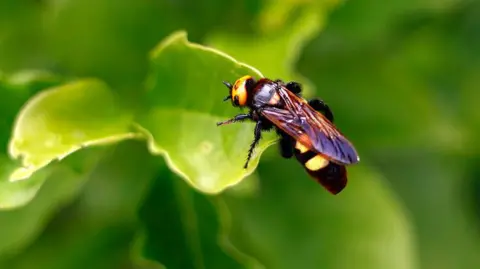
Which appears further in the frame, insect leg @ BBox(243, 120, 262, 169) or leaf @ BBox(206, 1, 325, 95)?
leaf @ BBox(206, 1, 325, 95)

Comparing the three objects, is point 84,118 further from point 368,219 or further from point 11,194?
point 368,219

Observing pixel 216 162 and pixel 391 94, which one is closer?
pixel 216 162

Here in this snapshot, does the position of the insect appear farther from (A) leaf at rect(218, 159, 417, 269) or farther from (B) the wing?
(A) leaf at rect(218, 159, 417, 269)

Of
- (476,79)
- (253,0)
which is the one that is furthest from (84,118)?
(476,79)

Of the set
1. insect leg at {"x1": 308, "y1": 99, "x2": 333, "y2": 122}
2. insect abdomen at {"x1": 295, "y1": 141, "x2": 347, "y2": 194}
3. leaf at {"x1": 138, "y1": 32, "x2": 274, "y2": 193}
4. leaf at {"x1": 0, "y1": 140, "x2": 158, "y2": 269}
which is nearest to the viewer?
leaf at {"x1": 138, "y1": 32, "x2": 274, "y2": 193}

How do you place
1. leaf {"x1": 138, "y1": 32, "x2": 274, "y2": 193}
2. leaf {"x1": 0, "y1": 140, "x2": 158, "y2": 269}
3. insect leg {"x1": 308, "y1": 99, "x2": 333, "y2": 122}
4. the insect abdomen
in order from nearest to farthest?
1. leaf {"x1": 138, "y1": 32, "x2": 274, "y2": 193}
2. the insect abdomen
3. insect leg {"x1": 308, "y1": 99, "x2": 333, "y2": 122}
4. leaf {"x1": 0, "y1": 140, "x2": 158, "y2": 269}

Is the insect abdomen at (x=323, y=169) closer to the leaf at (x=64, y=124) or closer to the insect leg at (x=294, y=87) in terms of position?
the insect leg at (x=294, y=87)

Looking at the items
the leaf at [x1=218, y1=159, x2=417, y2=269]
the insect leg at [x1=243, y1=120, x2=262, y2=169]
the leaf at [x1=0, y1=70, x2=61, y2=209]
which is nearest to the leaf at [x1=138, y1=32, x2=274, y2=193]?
the insect leg at [x1=243, y1=120, x2=262, y2=169]

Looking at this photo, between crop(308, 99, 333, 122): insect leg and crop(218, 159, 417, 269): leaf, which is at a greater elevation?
crop(308, 99, 333, 122): insect leg
